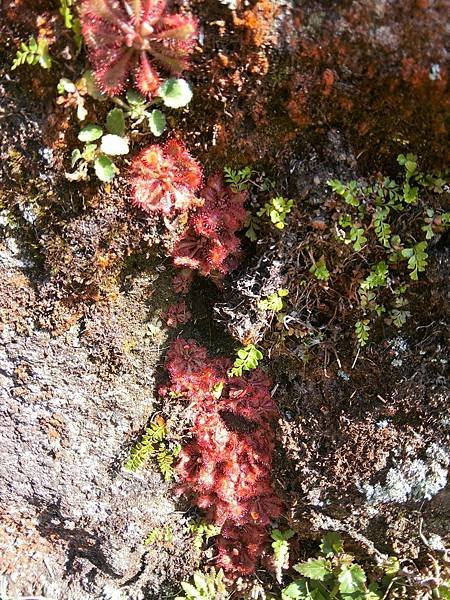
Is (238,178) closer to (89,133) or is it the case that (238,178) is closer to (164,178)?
(164,178)

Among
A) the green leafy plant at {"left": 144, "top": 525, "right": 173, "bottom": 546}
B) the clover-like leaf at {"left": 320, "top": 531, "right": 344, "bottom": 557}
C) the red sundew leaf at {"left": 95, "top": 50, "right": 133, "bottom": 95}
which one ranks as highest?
the red sundew leaf at {"left": 95, "top": 50, "right": 133, "bottom": 95}

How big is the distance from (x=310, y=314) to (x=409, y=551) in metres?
1.99

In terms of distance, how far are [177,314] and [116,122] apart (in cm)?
138

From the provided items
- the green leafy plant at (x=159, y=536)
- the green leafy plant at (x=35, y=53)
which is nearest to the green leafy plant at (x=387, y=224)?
the green leafy plant at (x=35, y=53)

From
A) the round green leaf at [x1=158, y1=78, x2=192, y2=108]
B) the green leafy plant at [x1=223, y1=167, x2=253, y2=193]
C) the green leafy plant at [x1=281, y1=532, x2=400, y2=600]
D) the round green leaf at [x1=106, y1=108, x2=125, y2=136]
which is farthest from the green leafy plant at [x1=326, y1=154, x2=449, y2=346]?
the green leafy plant at [x1=281, y1=532, x2=400, y2=600]

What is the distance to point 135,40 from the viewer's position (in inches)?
109

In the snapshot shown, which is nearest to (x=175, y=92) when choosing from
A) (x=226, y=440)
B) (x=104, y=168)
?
(x=104, y=168)

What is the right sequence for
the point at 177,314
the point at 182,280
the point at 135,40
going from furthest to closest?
the point at 177,314
the point at 182,280
the point at 135,40

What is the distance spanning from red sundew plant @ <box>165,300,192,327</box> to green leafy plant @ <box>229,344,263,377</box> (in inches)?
18.5

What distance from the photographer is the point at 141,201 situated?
3.20 m

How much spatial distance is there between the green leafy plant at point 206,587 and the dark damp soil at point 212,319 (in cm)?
16

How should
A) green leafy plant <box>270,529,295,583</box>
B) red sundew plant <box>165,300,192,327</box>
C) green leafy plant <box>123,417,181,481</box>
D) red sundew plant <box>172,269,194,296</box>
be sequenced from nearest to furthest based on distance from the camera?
red sundew plant <box>172,269,194,296</box> < red sundew plant <box>165,300,192,327</box> < green leafy plant <box>123,417,181,481</box> < green leafy plant <box>270,529,295,583</box>

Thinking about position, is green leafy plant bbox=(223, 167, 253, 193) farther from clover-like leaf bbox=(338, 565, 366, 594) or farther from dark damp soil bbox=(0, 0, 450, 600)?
clover-like leaf bbox=(338, 565, 366, 594)

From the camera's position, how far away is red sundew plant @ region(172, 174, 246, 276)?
330 cm
